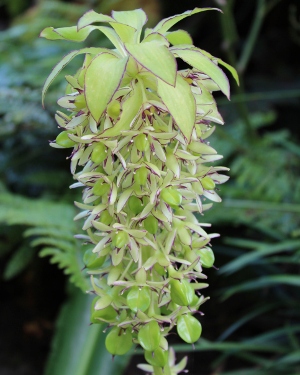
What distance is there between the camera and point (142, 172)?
18.3 inches

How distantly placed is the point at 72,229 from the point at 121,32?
0.77 m

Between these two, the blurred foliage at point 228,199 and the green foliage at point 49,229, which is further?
the blurred foliage at point 228,199

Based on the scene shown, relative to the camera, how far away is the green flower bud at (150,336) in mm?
476

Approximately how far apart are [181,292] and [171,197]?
0.33ft

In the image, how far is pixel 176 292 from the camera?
482 mm

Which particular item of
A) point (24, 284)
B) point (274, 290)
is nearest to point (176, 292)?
point (274, 290)

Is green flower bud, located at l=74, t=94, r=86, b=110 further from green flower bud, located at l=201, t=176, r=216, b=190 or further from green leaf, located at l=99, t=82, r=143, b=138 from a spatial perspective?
green flower bud, located at l=201, t=176, r=216, b=190

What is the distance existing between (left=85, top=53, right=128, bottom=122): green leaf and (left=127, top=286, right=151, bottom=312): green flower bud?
19 centimetres

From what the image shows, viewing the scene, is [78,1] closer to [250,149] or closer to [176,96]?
[250,149]

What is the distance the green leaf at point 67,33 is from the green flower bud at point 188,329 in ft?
1.05

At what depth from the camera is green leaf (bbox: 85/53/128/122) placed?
413mm

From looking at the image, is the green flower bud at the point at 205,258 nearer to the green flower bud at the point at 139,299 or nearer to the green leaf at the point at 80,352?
the green flower bud at the point at 139,299

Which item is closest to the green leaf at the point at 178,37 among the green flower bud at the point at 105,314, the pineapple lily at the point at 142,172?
the pineapple lily at the point at 142,172

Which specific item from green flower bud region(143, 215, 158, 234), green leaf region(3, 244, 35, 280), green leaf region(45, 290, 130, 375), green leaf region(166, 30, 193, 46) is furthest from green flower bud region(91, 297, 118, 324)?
green leaf region(3, 244, 35, 280)
